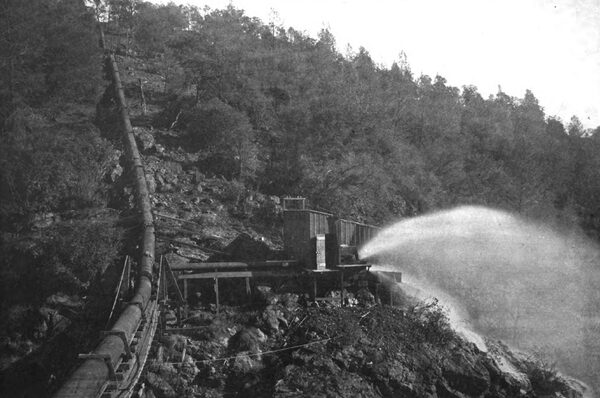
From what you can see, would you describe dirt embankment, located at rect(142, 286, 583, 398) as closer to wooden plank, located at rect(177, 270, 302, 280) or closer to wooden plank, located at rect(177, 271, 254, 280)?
wooden plank, located at rect(177, 270, 302, 280)

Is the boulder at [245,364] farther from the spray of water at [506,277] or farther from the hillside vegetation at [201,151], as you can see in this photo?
the spray of water at [506,277]

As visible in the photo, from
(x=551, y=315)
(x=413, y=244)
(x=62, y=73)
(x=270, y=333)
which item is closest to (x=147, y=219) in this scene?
(x=270, y=333)

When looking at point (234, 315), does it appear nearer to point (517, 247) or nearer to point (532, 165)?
point (517, 247)

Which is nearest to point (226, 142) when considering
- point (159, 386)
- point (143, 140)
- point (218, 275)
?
point (143, 140)

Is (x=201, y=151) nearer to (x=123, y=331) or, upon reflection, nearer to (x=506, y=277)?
(x=506, y=277)

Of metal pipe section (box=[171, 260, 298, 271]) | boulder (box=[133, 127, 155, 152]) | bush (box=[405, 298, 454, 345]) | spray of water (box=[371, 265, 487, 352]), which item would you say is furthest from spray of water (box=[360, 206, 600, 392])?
boulder (box=[133, 127, 155, 152])

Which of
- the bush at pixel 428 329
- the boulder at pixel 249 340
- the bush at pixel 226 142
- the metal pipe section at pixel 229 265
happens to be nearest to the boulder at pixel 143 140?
the bush at pixel 226 142

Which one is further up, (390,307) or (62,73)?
(62,73)
